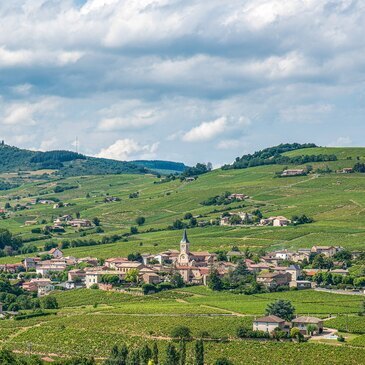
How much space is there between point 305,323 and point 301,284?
28.9 m

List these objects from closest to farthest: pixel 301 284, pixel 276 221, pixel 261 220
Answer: pixel 301 284, pixel 276 221, pixel 261 220

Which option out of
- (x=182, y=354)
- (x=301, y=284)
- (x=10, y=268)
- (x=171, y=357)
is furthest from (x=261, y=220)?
(x=171, y=357)

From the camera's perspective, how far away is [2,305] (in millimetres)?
121938

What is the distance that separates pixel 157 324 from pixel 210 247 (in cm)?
5885

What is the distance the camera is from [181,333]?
298 feet

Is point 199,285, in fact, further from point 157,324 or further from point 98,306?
Answer: point 157,324

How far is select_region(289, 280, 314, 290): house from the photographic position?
121 m

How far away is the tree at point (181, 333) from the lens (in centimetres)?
9081

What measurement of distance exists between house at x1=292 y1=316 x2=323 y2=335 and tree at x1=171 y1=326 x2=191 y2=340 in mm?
10867

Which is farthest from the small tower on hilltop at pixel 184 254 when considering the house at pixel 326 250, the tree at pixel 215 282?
the house at pixel 326 250

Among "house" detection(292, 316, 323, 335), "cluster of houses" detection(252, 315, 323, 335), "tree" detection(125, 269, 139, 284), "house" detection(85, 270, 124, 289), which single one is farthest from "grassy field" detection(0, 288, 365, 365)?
"house" detection(85, 270, 124, 289)

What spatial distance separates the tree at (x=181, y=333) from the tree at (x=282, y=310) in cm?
1077

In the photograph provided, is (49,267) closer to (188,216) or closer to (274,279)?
(274,279)

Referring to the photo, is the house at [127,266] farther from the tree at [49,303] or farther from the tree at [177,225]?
the tree at [177,225]
